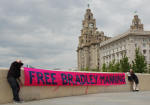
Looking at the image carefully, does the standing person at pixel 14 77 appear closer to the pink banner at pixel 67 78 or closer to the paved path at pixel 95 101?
the paved path at pixel 95 101

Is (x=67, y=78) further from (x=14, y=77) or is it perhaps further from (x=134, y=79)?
(x=134, y=79)

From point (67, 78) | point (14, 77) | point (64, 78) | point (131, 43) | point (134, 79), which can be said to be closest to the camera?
point (14, 77)

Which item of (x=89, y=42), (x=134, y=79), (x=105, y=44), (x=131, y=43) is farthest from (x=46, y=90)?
(x=89, y=42)

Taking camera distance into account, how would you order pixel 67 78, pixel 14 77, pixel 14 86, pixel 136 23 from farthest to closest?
1. pixel 136 23
2. pixel 67 78
3. pixel 14 77
4. pixel 14 86

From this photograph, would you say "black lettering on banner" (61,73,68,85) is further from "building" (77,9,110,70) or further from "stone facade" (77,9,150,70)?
"building" (77,9,110,70)

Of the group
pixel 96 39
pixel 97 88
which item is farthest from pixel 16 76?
pixel 96 39

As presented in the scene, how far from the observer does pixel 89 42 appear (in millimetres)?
137500

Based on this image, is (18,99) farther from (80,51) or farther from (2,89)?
(80,51)

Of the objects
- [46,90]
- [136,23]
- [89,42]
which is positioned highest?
[136,23]

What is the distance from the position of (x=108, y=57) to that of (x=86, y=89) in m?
88.7

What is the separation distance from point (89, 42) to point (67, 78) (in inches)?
4956

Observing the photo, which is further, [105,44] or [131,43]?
[105,44]

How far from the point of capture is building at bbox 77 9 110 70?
12955cm

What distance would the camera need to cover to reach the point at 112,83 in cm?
1495
